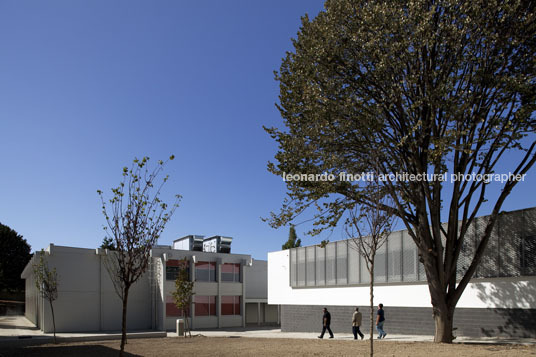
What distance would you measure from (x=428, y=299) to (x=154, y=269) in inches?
942

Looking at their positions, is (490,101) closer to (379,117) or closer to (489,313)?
(379,117)

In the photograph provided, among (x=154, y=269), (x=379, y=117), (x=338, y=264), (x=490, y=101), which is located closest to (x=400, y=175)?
(x=379, y=117)

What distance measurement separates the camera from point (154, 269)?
3994cm

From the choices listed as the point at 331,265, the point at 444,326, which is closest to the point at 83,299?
the point at 331,265

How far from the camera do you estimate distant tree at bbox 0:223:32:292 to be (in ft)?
199

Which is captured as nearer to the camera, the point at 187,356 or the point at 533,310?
the point at 187,356

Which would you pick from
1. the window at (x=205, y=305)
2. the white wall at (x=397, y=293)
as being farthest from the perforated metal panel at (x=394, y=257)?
the window at (x=205, y=305)

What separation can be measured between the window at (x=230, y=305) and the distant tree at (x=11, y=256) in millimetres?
33314

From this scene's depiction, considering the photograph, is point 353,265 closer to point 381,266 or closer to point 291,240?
point 381,266

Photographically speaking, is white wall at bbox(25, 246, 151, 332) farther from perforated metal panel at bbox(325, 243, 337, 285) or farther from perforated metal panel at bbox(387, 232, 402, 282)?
perforated metal panel at bbox(387, 232, 402, 282)

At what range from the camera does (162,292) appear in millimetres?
38406

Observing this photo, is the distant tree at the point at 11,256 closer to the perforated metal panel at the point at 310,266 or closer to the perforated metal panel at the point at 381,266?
the perforated metal panel at the point at 310,266

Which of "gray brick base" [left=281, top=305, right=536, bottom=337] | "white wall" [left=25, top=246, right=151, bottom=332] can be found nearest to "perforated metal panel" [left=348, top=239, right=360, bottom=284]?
"gray brick base" [left=281, top=305, right=536, bottom=337]

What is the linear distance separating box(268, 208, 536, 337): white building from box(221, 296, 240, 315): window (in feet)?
24.1
